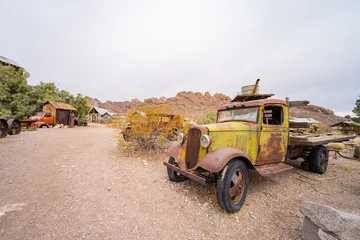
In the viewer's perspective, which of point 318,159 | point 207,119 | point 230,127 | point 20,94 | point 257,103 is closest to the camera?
point 230,127

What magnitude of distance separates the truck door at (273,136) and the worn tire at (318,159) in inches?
60.1

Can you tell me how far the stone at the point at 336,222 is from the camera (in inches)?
63.2

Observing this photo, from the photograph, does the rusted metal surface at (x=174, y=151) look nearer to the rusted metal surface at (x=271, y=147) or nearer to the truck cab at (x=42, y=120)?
the rusted metal surface at (x=271, y=147)

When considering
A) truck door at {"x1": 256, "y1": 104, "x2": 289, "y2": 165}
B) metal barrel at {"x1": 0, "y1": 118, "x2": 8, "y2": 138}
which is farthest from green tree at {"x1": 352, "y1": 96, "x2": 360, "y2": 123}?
metal barrel at {"x1": 0, "y1": 118, "x2": 8, "y2": 138}

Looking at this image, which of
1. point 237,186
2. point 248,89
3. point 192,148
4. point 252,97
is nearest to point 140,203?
point 192,148

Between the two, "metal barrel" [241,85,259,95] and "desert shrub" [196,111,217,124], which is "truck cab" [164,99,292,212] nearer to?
"metal barrel" [241,85,259,95]

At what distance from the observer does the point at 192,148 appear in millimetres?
3244

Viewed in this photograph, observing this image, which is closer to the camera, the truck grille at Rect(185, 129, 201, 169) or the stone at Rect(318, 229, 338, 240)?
the stone at Rect(318, 229, 338, 240)

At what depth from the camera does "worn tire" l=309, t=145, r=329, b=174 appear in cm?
473

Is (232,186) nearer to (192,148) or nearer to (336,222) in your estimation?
(192,148)

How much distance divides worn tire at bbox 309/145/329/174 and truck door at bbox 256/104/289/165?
1526mm

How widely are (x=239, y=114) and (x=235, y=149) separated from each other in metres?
1.31

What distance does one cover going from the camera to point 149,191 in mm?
3352

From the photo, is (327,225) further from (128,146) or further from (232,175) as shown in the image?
(128,146)
